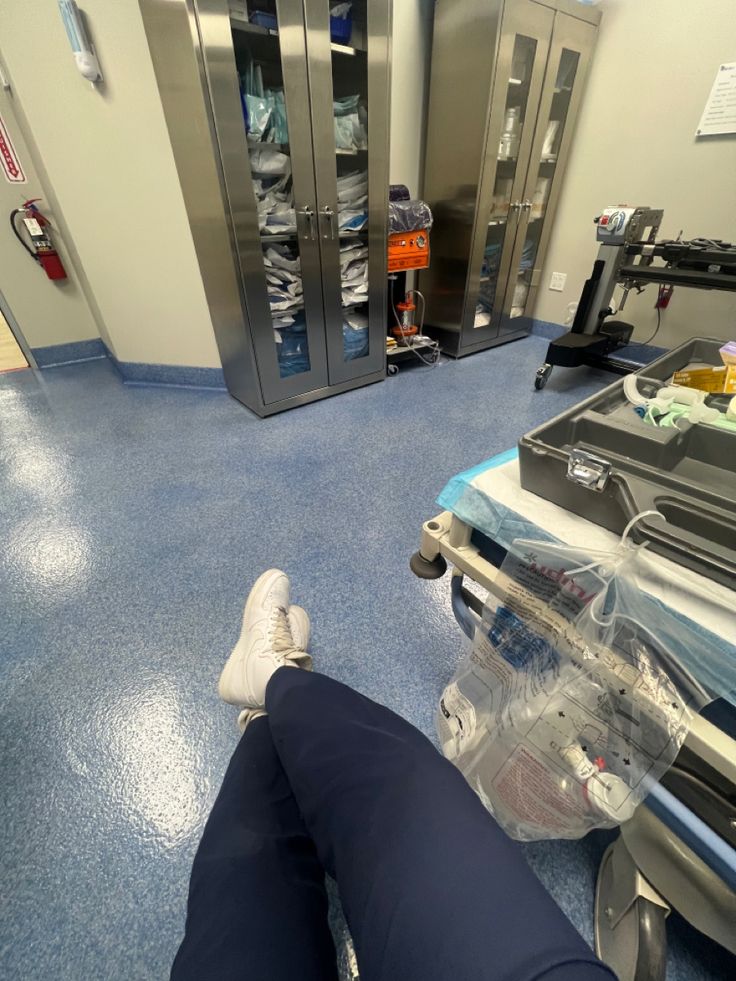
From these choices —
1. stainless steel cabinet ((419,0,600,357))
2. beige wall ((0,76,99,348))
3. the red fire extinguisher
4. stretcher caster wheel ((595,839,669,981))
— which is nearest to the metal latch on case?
stretcher caster wheel ((595,839,669,981))

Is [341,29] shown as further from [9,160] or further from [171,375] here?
[9,160]

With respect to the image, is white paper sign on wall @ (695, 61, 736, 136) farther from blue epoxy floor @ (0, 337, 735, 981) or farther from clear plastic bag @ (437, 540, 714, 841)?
clear plastic bag @ (437, 540, 714, 841)

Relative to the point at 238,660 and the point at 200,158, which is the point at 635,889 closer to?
the point at 238,660

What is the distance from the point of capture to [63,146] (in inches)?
71.8

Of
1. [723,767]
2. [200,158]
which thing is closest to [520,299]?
[200,158]

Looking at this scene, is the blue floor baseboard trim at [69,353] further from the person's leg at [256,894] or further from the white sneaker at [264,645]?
the person's leg at [256,894]

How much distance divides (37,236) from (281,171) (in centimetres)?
177

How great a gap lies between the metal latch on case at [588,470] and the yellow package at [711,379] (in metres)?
0.43

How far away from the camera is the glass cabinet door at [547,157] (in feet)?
7.16

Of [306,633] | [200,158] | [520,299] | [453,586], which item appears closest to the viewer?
[453,586]

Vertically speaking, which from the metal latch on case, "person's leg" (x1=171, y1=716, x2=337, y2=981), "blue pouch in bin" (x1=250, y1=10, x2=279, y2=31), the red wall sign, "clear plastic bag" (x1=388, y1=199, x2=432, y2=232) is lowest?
"person's leg" (x1=171, y1=716, x2=337, y2=981)

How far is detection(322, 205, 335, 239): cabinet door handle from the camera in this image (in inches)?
74.1

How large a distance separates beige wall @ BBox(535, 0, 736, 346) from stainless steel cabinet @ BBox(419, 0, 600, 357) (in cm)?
13

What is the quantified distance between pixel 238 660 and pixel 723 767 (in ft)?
2.93
